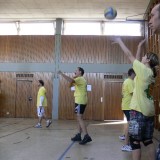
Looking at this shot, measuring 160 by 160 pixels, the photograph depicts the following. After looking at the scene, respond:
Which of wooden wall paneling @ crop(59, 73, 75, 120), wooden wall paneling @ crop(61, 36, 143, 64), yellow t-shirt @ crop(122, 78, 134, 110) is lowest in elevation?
wooden wall paneling @ crop(59, 73, 75, 120)

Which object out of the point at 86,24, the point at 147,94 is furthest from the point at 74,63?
the point at 147,94

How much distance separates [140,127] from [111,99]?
44.5 ft

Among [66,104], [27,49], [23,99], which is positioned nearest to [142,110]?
[66,104]

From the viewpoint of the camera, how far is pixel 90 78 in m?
17.3

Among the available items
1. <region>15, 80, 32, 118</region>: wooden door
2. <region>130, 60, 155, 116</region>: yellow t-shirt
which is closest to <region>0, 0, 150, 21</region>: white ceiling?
<region>15, 80, 32, 118</region>: wooden door

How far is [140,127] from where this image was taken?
3.53m

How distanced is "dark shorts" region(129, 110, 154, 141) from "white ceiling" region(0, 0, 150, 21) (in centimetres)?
1193

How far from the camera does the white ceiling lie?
14930mm

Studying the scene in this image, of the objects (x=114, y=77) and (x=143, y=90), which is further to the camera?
(x=114, y=77)

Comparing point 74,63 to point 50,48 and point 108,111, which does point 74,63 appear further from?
point 108,111

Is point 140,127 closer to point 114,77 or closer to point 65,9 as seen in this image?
point 65,9

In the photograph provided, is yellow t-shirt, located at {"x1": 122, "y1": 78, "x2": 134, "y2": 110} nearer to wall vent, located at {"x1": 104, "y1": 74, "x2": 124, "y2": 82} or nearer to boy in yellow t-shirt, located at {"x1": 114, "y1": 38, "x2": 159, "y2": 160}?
boy in yellow t-shirt, located at {"x1": 114, "y1": 38, "x2": 159, "y2": 160}

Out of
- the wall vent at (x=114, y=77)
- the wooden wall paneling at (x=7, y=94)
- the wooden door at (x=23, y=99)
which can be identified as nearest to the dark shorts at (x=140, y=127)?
the wall vent at (x=114, y=77)

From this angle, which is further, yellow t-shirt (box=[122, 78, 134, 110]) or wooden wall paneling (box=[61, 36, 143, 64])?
wooden wall paneling (box=[61, 36, 143, 64])
